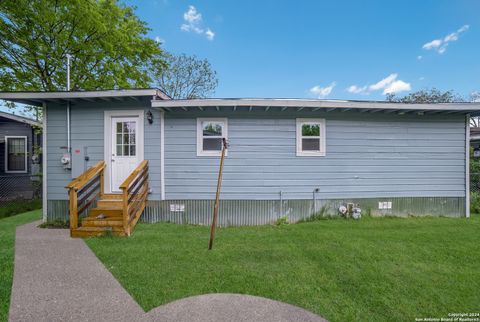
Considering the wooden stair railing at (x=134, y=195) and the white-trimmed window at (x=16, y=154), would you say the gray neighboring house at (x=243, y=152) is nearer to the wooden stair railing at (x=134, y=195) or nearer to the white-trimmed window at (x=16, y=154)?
the wooden stair railing at (x=134, y=195)

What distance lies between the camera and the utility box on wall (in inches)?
206

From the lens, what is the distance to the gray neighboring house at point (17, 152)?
9.73 m

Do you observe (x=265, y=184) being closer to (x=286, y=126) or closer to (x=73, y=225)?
(x=286, y=126)

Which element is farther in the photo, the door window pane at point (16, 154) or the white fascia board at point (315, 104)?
the door window pane at point (16, 154)

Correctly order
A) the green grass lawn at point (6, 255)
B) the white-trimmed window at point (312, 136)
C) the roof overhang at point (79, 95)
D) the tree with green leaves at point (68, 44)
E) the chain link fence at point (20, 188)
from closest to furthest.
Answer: the green grass lawn at point (6, 255), the roof overhang at point (79, 95), the white-trimmed window at point (312, 136), the tree with green leaves at point (68, 44), the chain link fence at point (20, 188)

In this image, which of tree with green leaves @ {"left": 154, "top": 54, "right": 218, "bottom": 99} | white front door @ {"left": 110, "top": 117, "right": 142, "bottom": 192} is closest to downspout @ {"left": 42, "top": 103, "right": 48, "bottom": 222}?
white front door @ {"left": 110, "top": 117, "right": 142, "bottom": 192}

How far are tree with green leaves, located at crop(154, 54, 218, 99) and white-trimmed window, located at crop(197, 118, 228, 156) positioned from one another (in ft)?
45.0

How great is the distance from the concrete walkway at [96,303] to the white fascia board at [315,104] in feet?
11.2

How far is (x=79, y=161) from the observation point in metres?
5.23

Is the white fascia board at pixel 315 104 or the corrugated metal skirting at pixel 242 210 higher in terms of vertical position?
the white fascia board at pixel 315 104

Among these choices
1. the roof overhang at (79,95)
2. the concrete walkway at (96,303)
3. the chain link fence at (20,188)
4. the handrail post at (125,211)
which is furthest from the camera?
the chain link fence at (20,188)

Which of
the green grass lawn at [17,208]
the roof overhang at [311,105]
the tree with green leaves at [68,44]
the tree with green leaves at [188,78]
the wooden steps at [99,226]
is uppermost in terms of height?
the tree with green leaves at [188,78]

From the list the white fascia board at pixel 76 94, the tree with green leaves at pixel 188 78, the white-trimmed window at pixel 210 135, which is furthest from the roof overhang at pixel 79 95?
the tree with green leaves at pixel 188 78

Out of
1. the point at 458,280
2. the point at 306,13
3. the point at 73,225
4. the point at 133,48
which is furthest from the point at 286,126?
the point at 133,48
